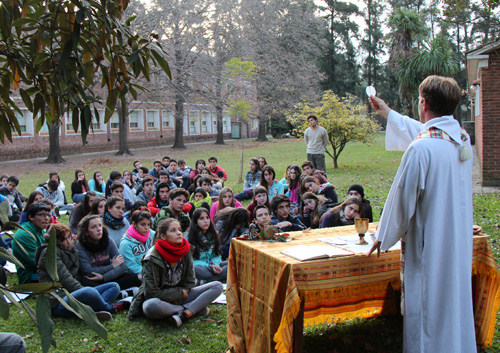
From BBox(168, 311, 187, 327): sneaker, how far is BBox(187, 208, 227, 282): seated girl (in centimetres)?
120

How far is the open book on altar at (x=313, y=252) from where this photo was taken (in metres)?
3.53

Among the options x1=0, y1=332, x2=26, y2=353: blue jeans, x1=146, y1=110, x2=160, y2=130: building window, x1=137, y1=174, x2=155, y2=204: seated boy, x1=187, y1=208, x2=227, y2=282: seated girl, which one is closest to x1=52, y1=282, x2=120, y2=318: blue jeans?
x1=187, y1=208, x2=227, y2=282: seated girl

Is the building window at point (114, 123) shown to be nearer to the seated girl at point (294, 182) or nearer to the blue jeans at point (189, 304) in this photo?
the seated girl at point (294, 182)

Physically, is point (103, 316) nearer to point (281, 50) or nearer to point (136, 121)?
point (136, 121)

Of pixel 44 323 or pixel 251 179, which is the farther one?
pixel 251 179

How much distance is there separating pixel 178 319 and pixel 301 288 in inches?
73.0

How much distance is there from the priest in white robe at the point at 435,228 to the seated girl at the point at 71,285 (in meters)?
3.14

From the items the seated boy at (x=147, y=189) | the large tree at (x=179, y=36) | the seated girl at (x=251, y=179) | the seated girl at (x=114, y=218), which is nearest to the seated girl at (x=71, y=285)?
the seated girl at (x=114, y=218)

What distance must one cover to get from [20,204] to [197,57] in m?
17.8

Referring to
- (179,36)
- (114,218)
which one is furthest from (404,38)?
(114,218)

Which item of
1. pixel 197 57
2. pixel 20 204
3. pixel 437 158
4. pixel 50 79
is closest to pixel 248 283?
pixel 437 158

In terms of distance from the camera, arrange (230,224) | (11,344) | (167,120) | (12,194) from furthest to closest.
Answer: (167,120) → (12,194) → (230,224) → (11,344)

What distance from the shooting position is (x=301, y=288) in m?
3.43

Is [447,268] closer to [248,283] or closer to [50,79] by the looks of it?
[248,283]
